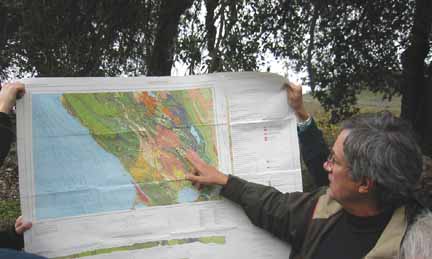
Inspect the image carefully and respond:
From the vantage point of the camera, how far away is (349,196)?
4.50 ft

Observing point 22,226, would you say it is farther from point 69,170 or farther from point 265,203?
point 265,203

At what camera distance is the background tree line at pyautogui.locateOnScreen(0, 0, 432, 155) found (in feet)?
7.64

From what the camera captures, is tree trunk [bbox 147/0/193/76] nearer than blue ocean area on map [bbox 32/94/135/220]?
No

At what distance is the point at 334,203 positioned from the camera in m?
1.50

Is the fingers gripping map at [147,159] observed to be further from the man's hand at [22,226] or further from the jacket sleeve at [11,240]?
the jacket sleeve at [11,240]

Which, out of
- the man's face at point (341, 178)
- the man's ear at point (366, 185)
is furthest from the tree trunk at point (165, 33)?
the man's ear at point (366, 185)

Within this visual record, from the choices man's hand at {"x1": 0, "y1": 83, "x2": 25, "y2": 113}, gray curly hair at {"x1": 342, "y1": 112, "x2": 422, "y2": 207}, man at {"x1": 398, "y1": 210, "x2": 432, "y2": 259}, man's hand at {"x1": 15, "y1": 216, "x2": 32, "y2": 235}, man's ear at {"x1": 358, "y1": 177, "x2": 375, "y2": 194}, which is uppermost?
man's hand at {"x1": 0, "y1": 83, "x2": 25, "y2": 113}

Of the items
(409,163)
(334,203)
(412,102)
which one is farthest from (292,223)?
(412,102)

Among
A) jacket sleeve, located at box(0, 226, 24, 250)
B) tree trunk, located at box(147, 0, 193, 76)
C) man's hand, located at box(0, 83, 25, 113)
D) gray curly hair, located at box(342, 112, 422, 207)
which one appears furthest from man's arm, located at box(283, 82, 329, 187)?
tree trunk, located at box(147, 0, 193, 76)

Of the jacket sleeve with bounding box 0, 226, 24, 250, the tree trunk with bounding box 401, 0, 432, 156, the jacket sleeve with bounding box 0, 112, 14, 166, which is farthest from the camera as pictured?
the tree trunk with bounding box 401, 0, 432, 156

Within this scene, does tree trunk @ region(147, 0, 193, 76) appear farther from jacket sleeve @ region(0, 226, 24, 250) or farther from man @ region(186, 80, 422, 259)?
jacket sleeve @ region(0, 226, 24, 250)

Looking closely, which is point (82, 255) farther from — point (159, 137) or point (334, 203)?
point (334, 203)

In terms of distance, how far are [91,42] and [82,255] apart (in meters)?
1.70

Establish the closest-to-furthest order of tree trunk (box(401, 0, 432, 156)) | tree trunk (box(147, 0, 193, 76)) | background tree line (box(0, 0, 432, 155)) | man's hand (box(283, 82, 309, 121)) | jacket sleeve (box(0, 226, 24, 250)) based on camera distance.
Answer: jacket sleeve (box(0, 226, 24, 250))
man's hand (box(283, 82, 309, 121))
background tree line (box(0, 0, 432, 155))
tree trunk (box(147, 0, 193, 76))
tree trunk (box(401, 0, 432, 156))
